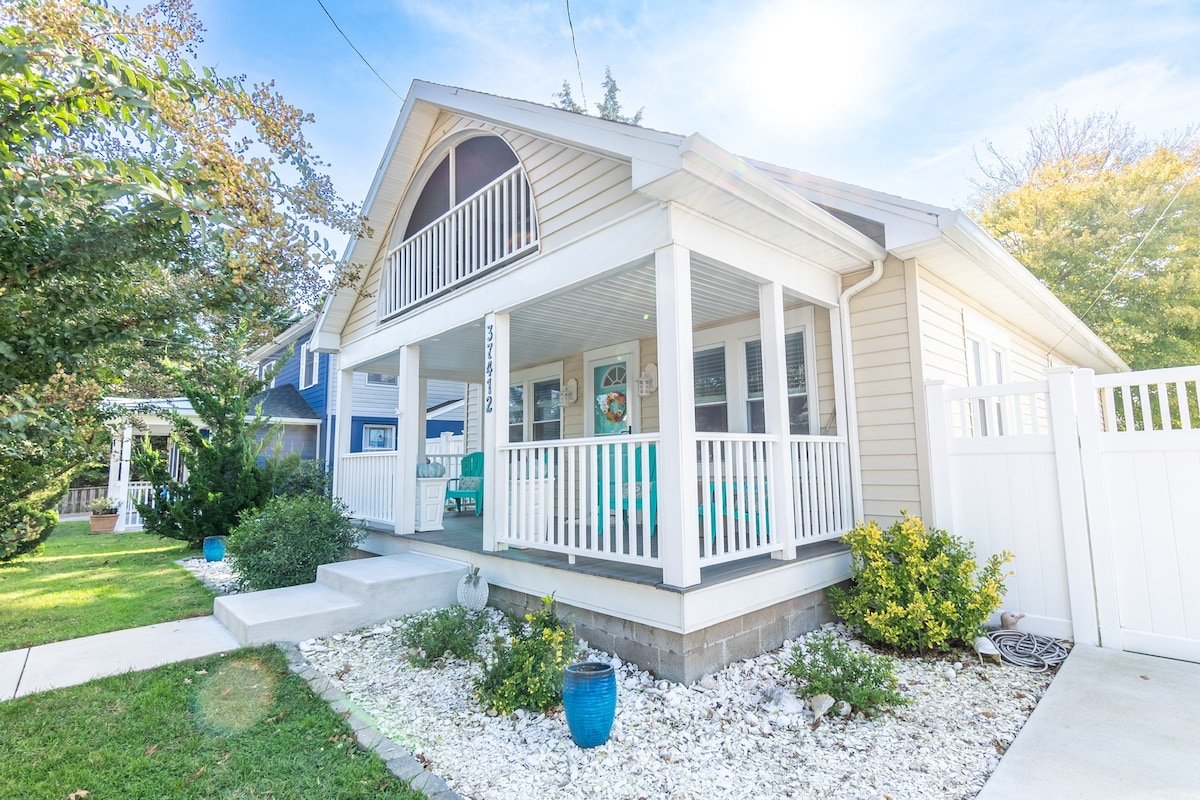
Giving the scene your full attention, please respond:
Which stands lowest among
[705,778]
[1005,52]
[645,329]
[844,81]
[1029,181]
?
[705,778]

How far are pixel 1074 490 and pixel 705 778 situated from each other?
359 centimetres

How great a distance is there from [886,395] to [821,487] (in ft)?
3.58

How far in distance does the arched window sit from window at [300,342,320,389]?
10.6 metres

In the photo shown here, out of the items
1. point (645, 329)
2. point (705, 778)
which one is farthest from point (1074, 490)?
point (645, 329)

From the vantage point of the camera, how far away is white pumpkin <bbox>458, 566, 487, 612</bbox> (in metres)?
4.88

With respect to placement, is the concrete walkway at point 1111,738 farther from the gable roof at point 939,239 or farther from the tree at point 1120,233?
the tree at point 1120,233

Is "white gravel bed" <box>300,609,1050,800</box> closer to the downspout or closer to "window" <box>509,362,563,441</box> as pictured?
the downspout

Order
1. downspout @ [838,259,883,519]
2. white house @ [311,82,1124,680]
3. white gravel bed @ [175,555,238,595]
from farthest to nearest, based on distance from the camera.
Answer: white gravel bed @ [175,555,238,595] → downspout @ [838,259,883,519] → white house @ [311,82,1124,680]

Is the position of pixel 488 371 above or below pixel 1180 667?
above

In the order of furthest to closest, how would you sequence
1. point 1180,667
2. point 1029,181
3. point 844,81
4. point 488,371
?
point 1029,181 → point 844,81 → point 488,371 → point 1180,667

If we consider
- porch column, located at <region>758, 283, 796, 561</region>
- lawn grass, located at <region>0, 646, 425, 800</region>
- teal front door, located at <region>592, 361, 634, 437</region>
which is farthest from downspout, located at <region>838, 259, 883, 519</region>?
lawn grass, located at <region>0, 646, 425, 800</region>

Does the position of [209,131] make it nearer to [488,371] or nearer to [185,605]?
[488,371]

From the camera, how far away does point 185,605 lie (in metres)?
5.55

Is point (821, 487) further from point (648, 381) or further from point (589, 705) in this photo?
point (589, 705)
